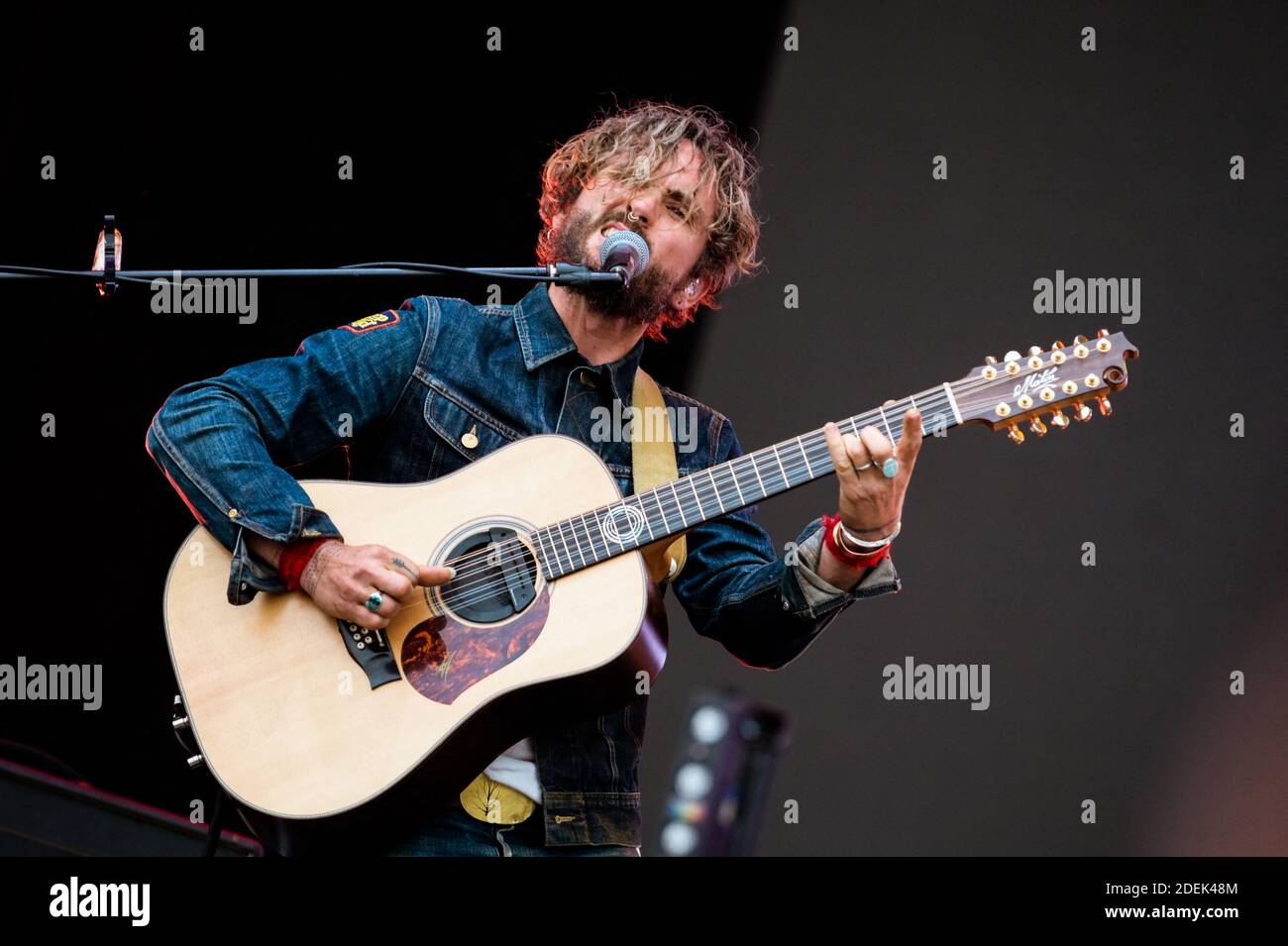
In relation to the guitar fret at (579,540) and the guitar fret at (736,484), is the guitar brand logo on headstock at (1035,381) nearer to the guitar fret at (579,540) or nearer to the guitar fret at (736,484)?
the guitar fret at (736,484)

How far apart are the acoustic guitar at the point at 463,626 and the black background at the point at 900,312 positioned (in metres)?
1.53

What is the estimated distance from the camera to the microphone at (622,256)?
2.36 metres

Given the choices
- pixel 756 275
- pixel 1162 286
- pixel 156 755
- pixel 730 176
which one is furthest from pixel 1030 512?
pixel 156 755

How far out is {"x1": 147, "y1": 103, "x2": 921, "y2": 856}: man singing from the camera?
2535 millimetres

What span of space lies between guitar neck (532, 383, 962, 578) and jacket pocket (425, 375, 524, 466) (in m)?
0.27

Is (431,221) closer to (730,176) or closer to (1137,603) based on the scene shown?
(730,176)

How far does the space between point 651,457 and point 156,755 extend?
193 cm

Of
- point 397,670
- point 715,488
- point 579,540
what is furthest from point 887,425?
point 397,670

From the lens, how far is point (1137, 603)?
14.1ft

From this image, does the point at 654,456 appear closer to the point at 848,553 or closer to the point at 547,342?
the point at 547,342

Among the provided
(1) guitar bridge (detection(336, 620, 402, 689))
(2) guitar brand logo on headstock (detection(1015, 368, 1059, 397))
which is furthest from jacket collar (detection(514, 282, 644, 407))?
(2) guitar brand logo on headstock (detection(1015, 368, 1059, 397))

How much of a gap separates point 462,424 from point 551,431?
21 cm

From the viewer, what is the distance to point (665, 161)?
3.12 m

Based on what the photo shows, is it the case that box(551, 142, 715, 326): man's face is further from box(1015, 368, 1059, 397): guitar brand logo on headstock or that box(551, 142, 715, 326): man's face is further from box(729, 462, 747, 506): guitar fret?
box(1015, 368, 1059, 397): guitar brand logo on headstock
